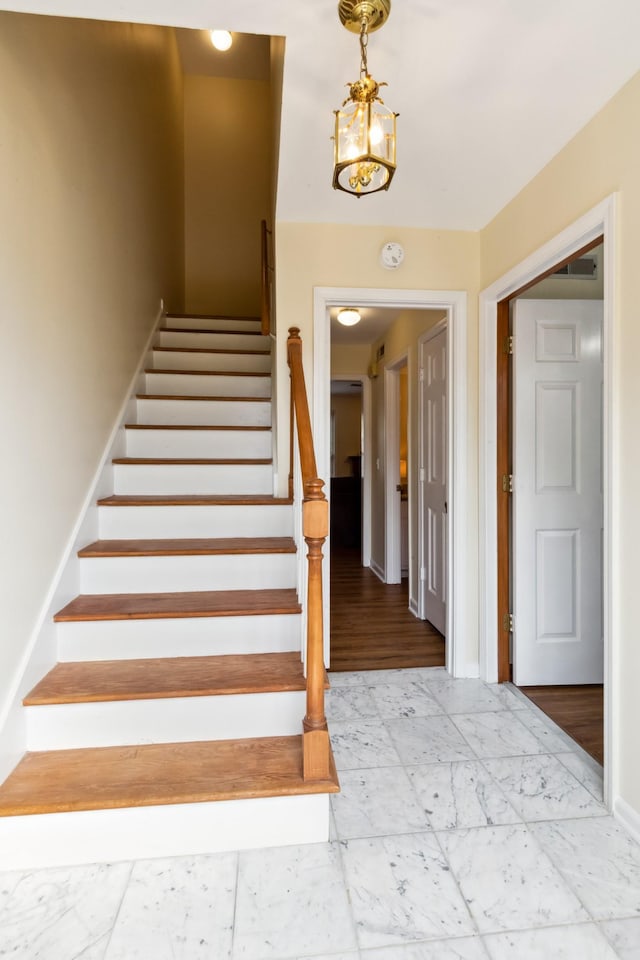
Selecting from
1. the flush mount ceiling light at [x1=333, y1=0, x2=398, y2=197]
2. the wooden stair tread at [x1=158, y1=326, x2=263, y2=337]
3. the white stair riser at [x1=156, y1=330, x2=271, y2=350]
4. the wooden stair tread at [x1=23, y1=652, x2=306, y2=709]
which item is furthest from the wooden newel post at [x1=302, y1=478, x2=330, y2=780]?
the wooden stair tread at [x1=158, y1=326, x2=263, y2=337]

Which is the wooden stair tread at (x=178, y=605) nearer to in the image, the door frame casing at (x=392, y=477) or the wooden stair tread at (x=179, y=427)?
the wooden stair tread at (x=179, y=427)

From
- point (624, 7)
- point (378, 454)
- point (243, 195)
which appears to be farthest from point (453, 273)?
point (243, 195)

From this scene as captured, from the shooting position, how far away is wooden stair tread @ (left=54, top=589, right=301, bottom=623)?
2031mm

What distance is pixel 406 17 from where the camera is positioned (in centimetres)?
146

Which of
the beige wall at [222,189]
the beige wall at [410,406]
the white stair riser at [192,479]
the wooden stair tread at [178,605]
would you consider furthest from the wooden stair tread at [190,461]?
the beige wall at [222,189]

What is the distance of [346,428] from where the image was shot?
10141mm

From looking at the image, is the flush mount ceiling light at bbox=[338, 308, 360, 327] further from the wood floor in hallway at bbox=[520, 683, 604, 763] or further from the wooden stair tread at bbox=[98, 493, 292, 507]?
the wood floor in hallway at bbox=[520, 683, 604, 763]

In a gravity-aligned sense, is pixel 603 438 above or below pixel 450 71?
below

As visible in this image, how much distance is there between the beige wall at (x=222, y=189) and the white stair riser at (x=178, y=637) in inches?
159

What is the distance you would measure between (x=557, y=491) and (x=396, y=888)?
6.43 feet

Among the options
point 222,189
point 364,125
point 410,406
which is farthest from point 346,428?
point 364,125

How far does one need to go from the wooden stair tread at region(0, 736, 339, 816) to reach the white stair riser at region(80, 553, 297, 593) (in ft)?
2.20

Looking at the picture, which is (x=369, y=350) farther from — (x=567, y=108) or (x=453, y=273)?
(x=567, y=108)

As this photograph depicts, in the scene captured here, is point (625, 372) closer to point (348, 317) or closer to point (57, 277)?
point (57, 277)
